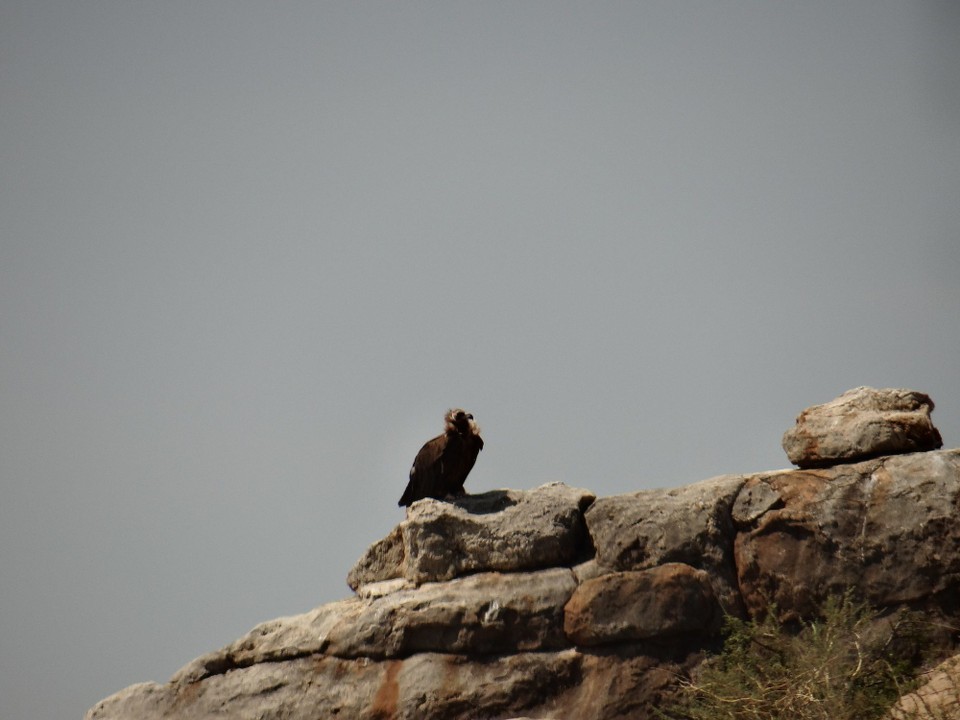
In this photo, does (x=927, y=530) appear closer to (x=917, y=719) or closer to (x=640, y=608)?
(x=917, y=719)

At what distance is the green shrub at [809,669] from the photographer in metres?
10.5

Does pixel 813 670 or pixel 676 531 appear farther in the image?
pixel 676 531

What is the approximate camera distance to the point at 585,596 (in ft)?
39.9

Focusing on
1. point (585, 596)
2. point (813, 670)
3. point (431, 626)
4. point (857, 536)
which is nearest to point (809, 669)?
point (813, 670)

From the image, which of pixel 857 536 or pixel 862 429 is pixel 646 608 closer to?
pixel 857 536

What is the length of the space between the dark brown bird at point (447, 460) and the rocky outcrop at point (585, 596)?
83cm

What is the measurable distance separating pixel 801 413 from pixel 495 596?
4.36 m

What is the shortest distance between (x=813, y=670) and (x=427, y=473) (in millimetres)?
5420

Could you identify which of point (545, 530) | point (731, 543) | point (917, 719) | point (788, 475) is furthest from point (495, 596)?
point (917, 719)

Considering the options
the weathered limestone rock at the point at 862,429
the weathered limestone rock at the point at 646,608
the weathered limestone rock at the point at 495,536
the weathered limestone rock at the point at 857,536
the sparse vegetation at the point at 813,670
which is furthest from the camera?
the weathered limestone rock at the point at 495,536

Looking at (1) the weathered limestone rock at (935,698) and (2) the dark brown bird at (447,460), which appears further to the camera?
(2) the dark brown bird at (447,460)

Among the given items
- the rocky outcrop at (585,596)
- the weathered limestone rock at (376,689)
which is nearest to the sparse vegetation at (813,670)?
the rocky outcrop at (585,596)

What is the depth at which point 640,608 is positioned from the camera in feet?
39.3

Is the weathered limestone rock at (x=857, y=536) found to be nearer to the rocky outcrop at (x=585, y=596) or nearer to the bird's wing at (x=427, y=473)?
the rocky outcrop at (x=585, y=596)
